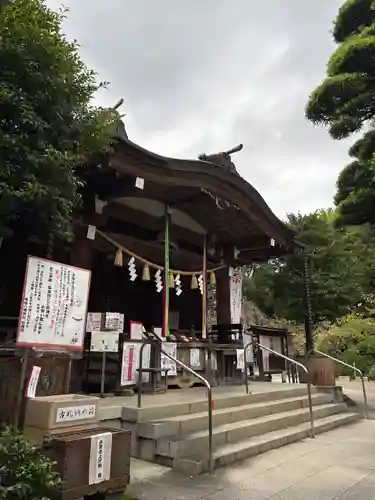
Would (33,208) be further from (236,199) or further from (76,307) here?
(236,199)

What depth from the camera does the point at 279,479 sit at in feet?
14.1

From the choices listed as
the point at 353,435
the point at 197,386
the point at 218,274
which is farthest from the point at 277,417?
the point at 218,274

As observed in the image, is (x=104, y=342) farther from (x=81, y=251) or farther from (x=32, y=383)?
(x=32, y=383)

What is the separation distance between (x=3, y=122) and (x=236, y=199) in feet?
18.6

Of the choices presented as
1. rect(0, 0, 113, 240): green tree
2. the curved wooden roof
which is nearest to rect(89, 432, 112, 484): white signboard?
rect(0, 0, 113, 240): green tree

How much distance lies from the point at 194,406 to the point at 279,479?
173 cm

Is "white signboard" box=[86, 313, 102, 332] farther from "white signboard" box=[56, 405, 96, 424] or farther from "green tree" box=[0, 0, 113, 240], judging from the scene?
"white signboard" box=[56, 405, 96, 424]

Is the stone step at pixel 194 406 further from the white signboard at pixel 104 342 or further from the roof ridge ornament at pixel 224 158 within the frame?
the roof ridge ornament at pixel 224 158

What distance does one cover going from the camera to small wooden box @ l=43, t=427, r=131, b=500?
122 inches

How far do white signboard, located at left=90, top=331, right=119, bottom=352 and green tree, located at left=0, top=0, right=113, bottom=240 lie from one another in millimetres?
2899

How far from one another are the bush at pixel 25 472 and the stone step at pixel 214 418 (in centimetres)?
187

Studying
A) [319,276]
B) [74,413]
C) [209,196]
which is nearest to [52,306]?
[74,413]

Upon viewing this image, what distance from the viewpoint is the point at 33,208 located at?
3867 millimetres

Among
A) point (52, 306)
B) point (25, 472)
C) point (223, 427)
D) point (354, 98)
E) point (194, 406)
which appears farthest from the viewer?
point (354, 98)
